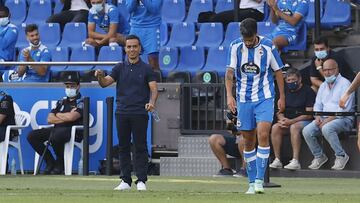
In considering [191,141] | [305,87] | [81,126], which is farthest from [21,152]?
[305,87]

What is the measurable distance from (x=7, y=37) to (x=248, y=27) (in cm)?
937

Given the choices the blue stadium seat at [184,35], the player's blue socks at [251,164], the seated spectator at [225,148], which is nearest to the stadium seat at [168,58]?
the blue stadium seat at [184,35]

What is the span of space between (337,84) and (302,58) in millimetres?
2734

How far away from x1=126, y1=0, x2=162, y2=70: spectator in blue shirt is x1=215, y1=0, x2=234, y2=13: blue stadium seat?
1668 millimetres

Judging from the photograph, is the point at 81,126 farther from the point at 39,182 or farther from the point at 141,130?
the point at 141,130

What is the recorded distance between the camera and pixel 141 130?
46.4ft

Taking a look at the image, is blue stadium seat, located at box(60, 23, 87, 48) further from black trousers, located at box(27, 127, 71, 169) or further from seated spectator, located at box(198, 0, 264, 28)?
black trousers, located at box(27, 127, 71, 169)

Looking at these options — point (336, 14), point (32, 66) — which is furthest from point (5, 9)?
point (336, 14)

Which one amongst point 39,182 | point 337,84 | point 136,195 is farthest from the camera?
point 337,84

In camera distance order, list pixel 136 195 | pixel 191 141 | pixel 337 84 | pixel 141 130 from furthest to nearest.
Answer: pixel 191 141, pixel 337 84, pixel 141 130, pixel 136 195

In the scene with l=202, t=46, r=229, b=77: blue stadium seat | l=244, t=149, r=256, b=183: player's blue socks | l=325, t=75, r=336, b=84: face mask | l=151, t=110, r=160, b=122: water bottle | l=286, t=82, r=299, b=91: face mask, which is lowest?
l=244, t=149, r=256, b=183: player's blue socks

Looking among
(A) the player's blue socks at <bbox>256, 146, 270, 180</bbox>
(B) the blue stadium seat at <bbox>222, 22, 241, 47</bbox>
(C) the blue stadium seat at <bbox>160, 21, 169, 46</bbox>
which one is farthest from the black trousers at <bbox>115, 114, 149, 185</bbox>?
(C) the blue stadium seat at <bbox>160, 21, 169, 46</bbox>

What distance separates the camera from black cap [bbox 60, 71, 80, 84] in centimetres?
1905

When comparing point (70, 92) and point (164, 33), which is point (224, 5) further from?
point (70, 92)
